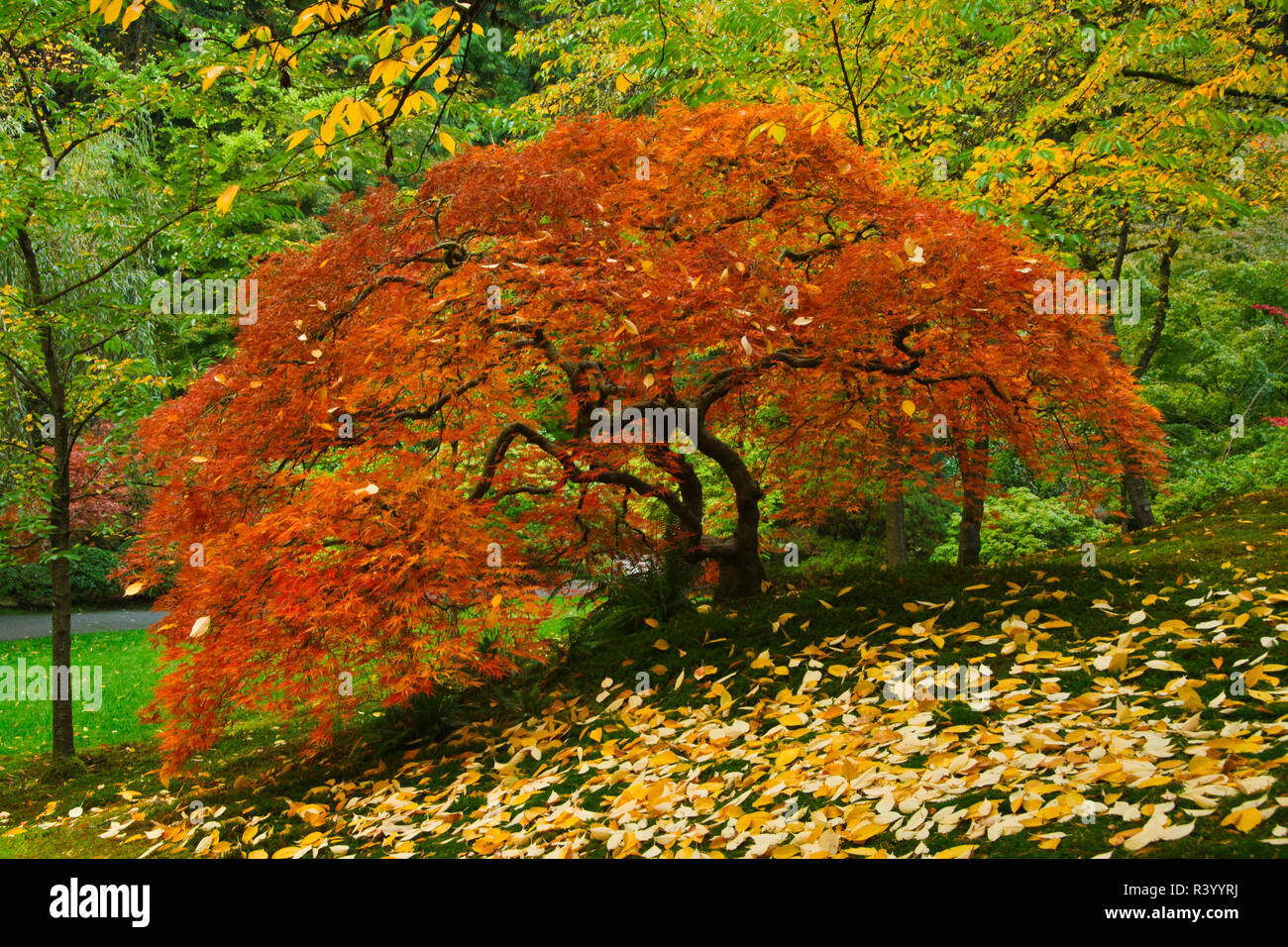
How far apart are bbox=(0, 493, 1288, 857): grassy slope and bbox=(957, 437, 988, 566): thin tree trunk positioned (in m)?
0.58

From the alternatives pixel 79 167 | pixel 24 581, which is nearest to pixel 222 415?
pixel 79 167

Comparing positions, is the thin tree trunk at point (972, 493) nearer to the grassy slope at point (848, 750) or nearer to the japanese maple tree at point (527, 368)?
the japanese maple tree at point (527, 368)

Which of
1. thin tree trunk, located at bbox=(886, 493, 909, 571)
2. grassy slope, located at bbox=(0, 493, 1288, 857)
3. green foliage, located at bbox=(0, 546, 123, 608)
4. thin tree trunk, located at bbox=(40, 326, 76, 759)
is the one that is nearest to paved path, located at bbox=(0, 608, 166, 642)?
green foliage, located at bbox=(0, 546, 123, 608)

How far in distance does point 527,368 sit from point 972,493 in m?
3.19

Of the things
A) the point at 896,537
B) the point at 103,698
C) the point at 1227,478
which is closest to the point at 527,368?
the point at 896,537

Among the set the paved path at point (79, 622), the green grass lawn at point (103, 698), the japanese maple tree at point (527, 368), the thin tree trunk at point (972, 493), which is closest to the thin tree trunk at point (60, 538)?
the green grass lawn at point (103, 698)

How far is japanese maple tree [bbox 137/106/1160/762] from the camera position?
4.29 meters

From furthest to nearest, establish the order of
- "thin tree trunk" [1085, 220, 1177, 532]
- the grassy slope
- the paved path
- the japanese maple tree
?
the paved path < "thin tree trunk" [1085, 220, 1177, 532] < the japanese maple tree < the grassy slope

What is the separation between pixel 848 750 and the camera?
11.3 feet

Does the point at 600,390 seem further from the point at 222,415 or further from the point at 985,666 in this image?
the point at 985,666

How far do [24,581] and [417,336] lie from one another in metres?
14.1

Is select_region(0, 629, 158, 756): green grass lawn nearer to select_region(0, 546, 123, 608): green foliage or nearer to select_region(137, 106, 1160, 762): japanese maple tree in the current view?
select_region(0, 546, 123, 608): green foliage

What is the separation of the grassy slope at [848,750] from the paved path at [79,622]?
25.2 ft

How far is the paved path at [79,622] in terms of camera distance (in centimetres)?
1300
